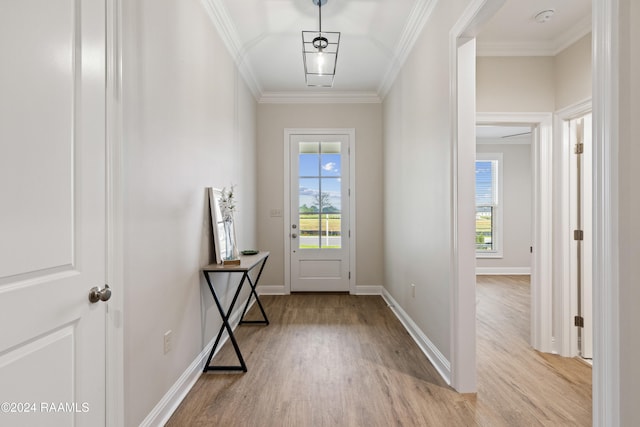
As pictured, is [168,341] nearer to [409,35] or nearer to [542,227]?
[542,227]

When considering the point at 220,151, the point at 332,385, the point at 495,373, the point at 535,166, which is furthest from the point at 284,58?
the point at 495,373

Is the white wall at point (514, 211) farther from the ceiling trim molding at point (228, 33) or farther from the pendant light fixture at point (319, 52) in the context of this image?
the ceiling trim molding at point (228, 33)

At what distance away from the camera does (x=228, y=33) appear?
3.13m

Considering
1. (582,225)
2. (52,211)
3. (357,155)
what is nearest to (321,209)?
(357,155)

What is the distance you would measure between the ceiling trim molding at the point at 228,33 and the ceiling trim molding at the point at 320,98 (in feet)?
2.06

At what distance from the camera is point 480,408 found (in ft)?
6.65

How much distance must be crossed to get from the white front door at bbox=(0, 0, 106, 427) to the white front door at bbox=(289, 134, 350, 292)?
3.59 m

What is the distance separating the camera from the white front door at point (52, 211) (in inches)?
38.5

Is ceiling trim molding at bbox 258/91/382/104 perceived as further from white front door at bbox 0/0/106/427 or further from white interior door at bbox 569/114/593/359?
white front door at bbox 0/0/106/427

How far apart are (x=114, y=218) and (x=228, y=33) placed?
235cm

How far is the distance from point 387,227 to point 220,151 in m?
2.45

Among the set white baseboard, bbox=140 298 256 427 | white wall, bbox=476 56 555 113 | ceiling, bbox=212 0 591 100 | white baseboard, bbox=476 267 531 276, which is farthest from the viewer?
white baseboard, bbox=476 267 531 276

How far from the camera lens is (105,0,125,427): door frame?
55.9 inches

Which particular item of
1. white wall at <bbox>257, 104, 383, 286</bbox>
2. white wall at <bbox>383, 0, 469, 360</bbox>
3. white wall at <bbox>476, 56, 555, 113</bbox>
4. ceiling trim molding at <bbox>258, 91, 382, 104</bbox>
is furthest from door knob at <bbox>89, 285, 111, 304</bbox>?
ceiling trim molding at <bbox>258, 91, 382, 104</bbox>
